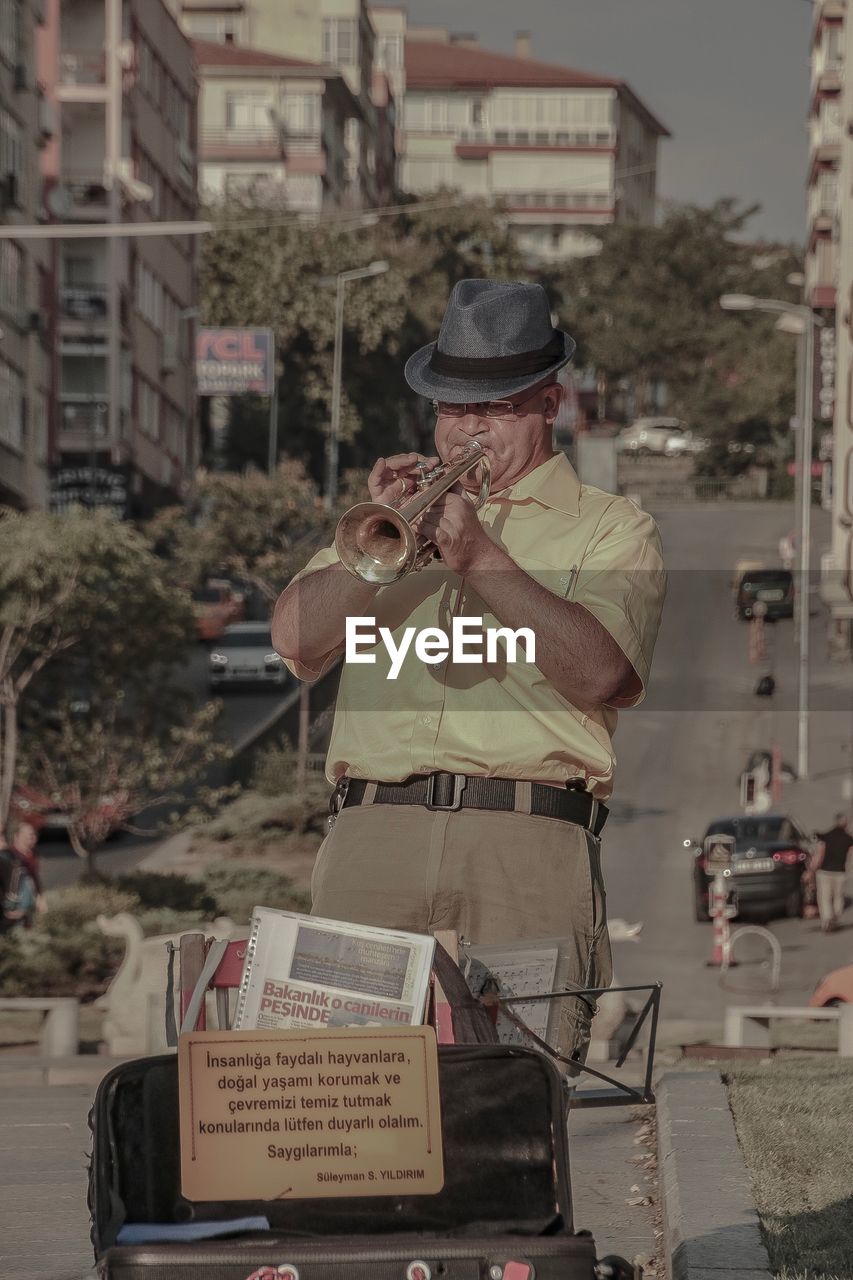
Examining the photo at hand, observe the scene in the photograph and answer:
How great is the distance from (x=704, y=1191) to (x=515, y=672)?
2.19m

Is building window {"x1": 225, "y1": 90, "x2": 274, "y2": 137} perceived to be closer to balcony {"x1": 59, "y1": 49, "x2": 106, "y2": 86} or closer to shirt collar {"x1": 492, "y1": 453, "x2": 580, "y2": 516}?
balcony {"x1": 59, "y1": 49, "x2": 106, "y2": 86}

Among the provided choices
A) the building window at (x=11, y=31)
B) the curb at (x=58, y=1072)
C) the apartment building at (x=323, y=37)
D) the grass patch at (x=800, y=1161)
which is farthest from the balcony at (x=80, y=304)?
the grass patch at (x=800, y=1161)

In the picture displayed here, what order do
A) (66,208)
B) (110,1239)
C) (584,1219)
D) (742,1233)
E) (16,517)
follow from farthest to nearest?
1. (66,208)
2. (16,517)
3. (584,1219)
4. (742,1233)
5. (110,1239)

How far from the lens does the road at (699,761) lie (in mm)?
27719

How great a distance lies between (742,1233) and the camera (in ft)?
17.6

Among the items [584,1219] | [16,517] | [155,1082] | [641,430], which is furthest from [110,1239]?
[641,430]

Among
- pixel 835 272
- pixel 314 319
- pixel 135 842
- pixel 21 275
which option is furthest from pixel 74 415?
pixel 835 272

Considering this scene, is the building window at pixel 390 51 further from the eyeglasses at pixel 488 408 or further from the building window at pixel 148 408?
the eyeglasses at pixel 488 408

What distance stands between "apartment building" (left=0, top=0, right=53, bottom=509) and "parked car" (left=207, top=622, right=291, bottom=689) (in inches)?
216

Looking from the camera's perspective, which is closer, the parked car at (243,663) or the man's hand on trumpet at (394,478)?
the man's hand on trumpet at (394,478)

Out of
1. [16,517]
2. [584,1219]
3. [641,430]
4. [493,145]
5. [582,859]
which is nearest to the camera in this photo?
[582,859]

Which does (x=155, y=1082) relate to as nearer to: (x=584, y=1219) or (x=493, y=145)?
(x=584, y=1219)

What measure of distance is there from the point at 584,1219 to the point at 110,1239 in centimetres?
311

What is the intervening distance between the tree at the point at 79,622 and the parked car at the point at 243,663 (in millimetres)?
17394
